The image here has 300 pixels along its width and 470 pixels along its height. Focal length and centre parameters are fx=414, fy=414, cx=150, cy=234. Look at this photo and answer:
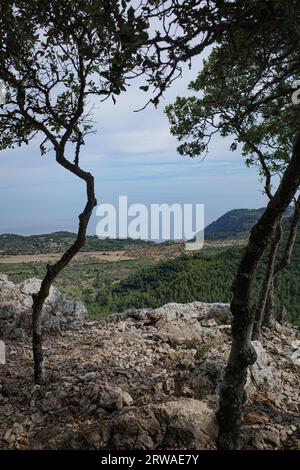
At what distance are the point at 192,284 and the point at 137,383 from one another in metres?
47.6

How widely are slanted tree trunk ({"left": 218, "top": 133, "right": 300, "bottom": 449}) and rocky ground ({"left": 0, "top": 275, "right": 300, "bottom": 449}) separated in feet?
1.54

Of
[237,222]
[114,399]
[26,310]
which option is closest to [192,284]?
[26,310]

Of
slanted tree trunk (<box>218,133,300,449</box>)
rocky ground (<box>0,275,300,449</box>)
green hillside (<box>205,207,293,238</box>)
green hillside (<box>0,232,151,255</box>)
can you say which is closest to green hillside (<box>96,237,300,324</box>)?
green hillside (<box>0,232,151,255</box>)

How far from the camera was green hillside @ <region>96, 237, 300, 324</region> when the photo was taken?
49406 millimetres

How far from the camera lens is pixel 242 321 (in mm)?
6598

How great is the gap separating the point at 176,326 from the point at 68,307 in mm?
5313

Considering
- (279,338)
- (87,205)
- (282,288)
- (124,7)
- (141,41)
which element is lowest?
(282,288)

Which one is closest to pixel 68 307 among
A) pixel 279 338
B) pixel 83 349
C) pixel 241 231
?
pixel 83 349

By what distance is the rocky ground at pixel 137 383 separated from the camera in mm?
7133

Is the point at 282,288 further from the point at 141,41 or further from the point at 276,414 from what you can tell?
the point at 141,41

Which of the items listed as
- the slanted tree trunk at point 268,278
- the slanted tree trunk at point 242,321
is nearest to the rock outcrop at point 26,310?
the slanted tree trunk at point 268,278

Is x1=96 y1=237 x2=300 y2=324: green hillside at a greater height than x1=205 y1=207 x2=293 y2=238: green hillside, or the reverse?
x1=205 y1=207 x2=293 y2=238: green hillside

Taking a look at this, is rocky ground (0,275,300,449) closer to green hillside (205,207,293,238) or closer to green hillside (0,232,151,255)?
green hillside (0,232,151,255)

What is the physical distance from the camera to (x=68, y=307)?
18219 mm
